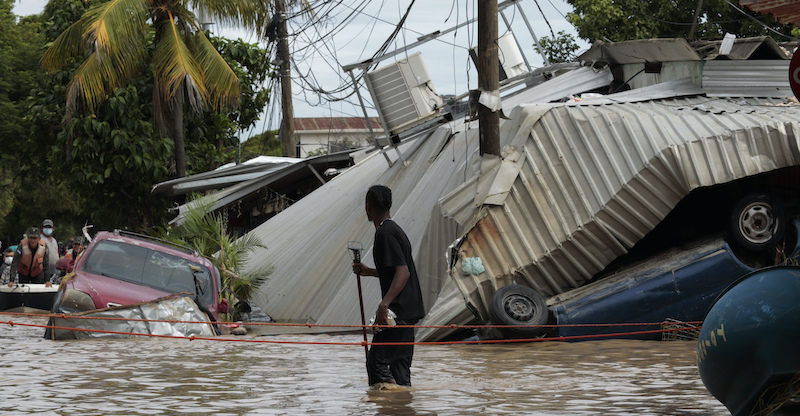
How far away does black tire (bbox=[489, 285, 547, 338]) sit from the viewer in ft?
36.2

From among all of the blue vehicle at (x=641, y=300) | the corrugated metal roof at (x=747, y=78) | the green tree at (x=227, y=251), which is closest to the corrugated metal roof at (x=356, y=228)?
the green tree at (x=227, y=251)

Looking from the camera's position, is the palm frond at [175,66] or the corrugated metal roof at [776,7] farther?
the palm frond at [175,66]

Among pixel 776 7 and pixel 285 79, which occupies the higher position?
pixel 285 79

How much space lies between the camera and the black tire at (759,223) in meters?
11.4

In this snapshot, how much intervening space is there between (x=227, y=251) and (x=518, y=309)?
7191 millimetres

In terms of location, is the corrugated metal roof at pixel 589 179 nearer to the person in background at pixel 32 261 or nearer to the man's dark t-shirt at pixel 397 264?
the man's dark t-shirt at pixel 397 264

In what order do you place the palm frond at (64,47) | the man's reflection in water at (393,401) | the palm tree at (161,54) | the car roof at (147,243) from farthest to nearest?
the palm frond at (64,47)
the palm tree at (161,54)
the car roof at (147,243)
the man's reflection in water at (393,401)

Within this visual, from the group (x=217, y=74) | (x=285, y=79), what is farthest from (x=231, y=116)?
(x=217, y=74)

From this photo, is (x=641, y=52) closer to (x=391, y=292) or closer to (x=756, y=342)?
(x=391, y=292)

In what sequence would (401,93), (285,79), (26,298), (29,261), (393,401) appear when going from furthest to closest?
(285,79)
(29,261)
(26,298)
(401,93)
(393,401)

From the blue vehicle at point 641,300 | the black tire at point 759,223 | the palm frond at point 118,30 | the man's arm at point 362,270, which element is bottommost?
the blue vehicle at point 641,300

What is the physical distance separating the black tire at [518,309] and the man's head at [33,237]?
1072 cm

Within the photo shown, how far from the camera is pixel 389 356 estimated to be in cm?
712

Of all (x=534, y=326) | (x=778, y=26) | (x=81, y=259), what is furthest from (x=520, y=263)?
(x=778, y=26)
